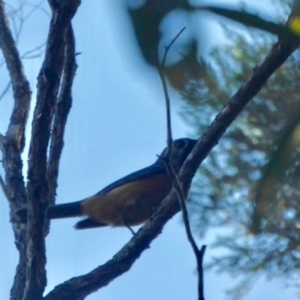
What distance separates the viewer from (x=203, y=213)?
4.53ft

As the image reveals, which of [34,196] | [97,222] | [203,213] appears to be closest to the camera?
[203,213]

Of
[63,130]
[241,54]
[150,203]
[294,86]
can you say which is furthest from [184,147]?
[294,86]

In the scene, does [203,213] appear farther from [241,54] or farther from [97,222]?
[97,222]

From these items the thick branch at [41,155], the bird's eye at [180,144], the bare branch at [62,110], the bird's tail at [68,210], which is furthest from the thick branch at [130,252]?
the bird's eye at [180,144]

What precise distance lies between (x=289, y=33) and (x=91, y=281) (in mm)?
2107

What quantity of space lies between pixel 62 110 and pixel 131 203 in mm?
1355

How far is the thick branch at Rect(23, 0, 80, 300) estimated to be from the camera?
2.14m

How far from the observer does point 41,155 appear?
88.4 inches

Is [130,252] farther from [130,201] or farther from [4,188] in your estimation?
[130,201]

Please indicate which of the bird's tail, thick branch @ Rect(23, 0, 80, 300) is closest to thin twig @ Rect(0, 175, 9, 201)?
thick branch @ Rect(23, 0, 80, 300)

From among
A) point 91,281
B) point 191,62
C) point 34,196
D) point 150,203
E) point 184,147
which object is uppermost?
point 184,147

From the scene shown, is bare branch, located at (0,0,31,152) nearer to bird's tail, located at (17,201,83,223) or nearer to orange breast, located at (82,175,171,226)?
bird's tail, located at (17,201,83,223)

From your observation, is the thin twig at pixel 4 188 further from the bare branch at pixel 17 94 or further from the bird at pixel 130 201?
the bird at pixel 130 201

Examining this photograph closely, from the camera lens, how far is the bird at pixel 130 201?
13.0ft
